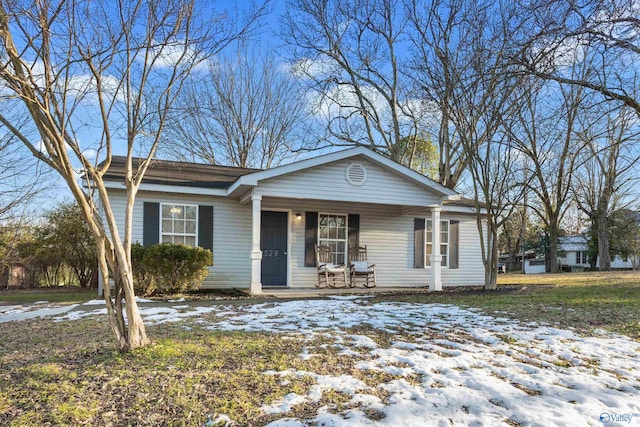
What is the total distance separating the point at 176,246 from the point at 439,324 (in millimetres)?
5751

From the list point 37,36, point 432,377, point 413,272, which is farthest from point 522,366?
point 413,272

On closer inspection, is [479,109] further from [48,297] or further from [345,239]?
[48,297]

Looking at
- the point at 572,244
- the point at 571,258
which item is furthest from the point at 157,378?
the point at 571,258

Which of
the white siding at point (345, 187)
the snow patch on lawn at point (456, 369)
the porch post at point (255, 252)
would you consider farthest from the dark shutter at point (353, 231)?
the snow patch on lawn at point (456, 369)

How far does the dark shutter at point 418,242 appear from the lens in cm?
1264

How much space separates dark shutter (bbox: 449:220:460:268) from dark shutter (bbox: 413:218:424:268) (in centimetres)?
100

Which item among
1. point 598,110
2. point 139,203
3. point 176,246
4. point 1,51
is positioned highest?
point 598,110

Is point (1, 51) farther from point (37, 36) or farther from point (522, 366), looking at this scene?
point (522, 366)

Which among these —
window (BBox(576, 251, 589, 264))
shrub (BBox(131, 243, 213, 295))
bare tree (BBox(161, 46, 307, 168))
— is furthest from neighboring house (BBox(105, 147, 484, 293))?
window (BBox(576, 251, 589, 264))

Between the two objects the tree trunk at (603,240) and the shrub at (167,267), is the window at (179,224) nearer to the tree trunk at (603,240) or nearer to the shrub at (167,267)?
the shrub at (167,267)

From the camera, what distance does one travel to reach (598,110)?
22.8ft

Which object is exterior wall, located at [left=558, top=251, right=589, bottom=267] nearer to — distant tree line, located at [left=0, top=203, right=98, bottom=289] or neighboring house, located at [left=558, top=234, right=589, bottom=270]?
neighboring house, located at [left=558, top=234, right=589, bottom=270]

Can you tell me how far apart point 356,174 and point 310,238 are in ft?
7.43

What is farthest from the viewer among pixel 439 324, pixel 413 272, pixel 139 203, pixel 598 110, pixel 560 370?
pixel 413 272
